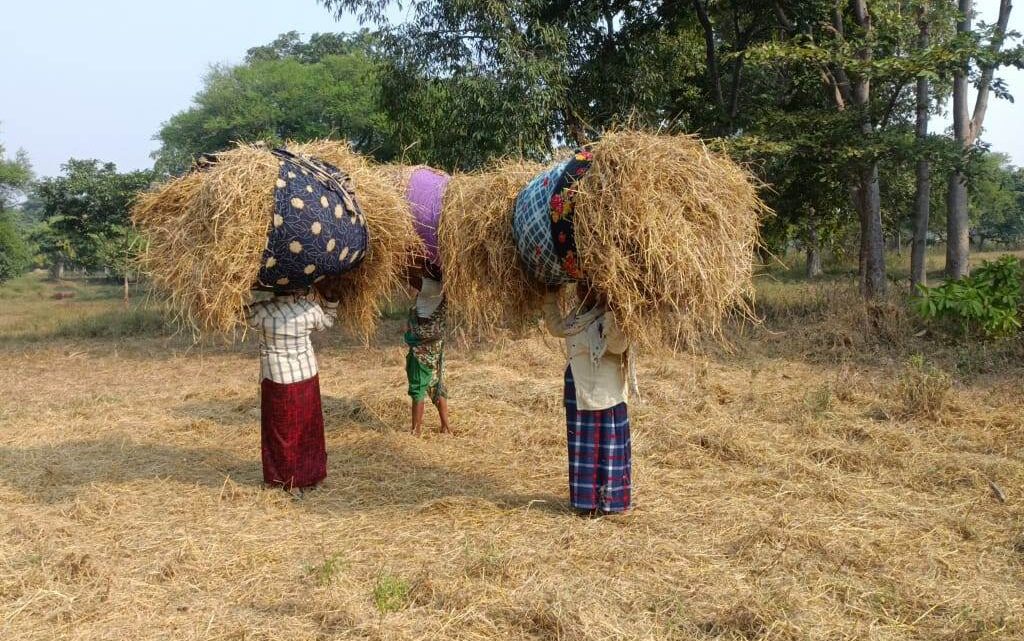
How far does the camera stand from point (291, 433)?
15.2 ft

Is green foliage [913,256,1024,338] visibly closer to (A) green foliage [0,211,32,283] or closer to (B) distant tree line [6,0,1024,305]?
(B) distant tree line [6,0,1024,305]

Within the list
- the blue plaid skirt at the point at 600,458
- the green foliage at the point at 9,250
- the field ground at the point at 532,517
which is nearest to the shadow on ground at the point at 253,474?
the field ground at the point at 532,517

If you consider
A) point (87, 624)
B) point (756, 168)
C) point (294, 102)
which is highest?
point (294, 102)

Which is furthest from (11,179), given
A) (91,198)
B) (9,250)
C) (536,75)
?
(536,75)

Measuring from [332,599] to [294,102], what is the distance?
81.4 ft

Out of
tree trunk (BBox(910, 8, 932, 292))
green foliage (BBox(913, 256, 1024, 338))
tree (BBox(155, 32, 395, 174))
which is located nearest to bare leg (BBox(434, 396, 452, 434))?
green foliage (BBox(913, 256, 1024, 338))

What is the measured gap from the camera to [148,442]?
5.97 m

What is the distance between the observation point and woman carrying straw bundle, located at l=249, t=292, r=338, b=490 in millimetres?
4562

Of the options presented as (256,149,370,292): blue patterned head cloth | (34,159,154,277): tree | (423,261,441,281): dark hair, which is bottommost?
(423,261,441,281): dark hair

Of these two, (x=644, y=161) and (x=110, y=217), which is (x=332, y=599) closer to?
(x=644, y=161)

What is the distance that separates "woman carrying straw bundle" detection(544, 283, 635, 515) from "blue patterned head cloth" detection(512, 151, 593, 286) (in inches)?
11.0

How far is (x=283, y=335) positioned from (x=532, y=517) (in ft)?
5.91

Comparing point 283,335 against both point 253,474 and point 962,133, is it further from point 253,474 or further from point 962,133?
point 962,133

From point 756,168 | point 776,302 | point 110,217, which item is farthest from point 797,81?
point 110,217
